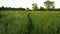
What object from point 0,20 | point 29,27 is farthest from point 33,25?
point 0,20

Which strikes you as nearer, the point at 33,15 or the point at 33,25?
the point at 33,25

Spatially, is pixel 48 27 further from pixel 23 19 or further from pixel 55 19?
pixel 23 19

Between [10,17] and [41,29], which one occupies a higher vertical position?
[10,17]

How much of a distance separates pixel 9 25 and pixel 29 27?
1.90ft

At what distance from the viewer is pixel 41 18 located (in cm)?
507

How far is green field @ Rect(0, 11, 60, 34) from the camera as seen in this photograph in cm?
461

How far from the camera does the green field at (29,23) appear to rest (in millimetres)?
4605

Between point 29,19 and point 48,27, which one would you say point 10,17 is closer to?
point 29,19

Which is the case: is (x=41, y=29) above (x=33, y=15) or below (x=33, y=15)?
below

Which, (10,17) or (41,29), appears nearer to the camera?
(41,29)

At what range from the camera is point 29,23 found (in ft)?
16.0

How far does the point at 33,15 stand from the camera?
5262 mm

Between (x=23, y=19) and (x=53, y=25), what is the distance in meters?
0.91

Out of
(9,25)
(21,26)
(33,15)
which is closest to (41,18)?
(33,15)
